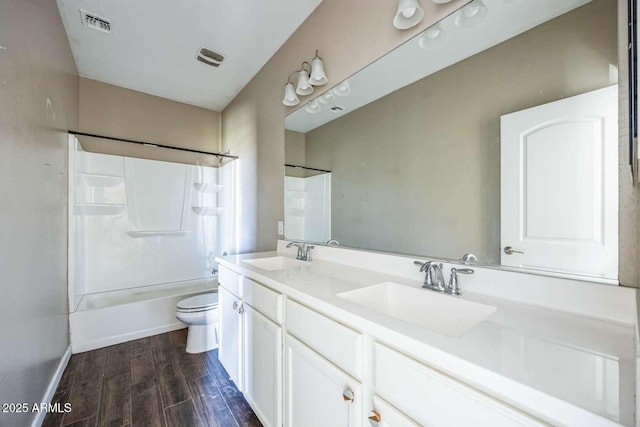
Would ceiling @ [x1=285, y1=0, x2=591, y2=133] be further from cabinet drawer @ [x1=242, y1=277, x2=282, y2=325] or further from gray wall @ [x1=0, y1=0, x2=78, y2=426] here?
gray wall @ [x1=0, y1=0, x2=78, y2=426]

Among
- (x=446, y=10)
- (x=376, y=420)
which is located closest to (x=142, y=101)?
(x=446, y=10)


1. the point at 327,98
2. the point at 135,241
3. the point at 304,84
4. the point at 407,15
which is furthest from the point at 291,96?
the point at 135,241

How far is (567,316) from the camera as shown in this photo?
786 millimetres

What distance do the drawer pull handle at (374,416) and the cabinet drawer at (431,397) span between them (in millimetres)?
58

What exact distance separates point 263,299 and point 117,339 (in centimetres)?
196

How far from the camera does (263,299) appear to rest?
4.27 feet

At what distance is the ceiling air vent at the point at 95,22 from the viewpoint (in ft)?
6.31

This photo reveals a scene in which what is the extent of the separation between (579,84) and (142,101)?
375 centimetres

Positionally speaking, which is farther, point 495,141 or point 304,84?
point 304,84

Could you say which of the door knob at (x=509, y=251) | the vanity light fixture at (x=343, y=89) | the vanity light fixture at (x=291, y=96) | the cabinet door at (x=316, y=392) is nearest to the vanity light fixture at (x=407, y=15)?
the vanity light fixture at (x=343, y=89)

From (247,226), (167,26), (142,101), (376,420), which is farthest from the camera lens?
(142,101)

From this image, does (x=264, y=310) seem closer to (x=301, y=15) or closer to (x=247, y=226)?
(x=247, y=226)

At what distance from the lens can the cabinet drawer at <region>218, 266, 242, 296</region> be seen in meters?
1.59

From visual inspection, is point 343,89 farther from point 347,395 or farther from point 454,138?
point 347,395
